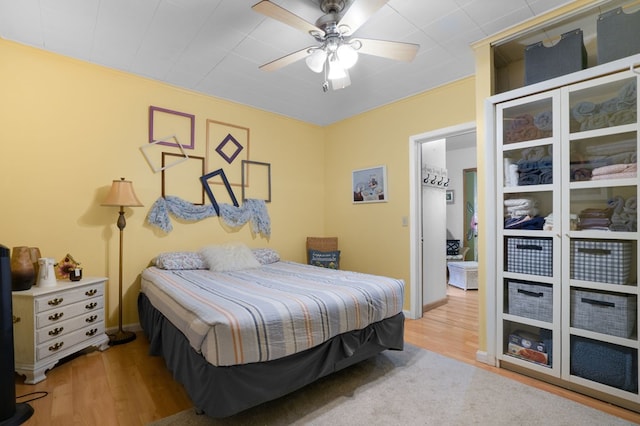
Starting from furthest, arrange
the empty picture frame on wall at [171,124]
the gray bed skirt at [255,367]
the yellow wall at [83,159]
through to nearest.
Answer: the empty picture frame on wall at [171,124]
the yellow wall at [83,159]
the gray bed skirt at [255,367]

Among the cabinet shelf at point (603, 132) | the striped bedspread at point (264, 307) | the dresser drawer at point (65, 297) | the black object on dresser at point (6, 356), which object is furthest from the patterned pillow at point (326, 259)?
the black object on dresser at point (6, 356)

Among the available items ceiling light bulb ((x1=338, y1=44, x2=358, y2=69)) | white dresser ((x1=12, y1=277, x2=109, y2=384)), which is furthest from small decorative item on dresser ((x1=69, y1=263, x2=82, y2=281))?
ceiling light bulb ((x1=338, y1=44, x2=358, y2=69))

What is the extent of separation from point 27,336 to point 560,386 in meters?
3.71

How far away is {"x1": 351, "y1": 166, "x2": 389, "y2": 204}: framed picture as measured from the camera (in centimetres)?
389

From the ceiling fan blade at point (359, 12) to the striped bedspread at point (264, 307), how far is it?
68.0 inches

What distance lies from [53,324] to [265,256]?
6.44 ft

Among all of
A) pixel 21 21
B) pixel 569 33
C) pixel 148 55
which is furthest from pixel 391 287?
pixel 21 21

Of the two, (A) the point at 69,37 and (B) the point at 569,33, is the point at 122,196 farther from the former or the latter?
(B) the point at 569,33

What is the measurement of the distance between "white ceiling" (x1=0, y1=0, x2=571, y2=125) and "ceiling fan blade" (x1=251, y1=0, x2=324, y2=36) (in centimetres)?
27

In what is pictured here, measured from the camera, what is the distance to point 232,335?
1548mm

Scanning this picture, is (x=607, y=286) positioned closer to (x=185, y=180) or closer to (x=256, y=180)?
(x=256, y=180)

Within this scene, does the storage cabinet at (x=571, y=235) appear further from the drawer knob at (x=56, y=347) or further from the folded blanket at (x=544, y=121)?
the drawer knob at (x=56, y=347)

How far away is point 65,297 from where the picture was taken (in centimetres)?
237

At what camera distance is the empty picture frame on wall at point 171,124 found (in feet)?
10.6
